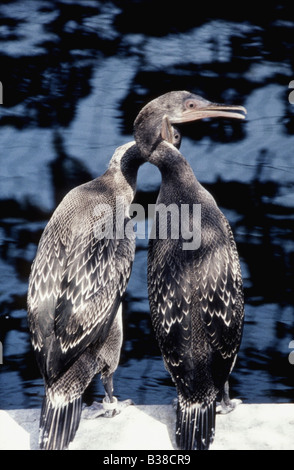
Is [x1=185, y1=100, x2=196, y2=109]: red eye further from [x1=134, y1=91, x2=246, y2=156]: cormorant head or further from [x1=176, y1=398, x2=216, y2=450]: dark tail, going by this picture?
[x1=176, y1=398, x2=216, y2=450]: dark tail

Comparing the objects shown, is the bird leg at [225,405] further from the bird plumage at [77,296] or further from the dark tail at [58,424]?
the dark tail at [58,424]

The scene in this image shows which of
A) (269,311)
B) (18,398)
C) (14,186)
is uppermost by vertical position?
(14,186)

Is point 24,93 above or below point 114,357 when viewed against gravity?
above

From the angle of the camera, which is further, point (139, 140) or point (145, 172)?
point (145, 172)

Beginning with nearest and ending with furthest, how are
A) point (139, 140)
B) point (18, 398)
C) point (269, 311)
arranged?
point (139, 140) → point (18, 398) → point (269, 311)

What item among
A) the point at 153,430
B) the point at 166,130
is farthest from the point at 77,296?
the point at 166,130

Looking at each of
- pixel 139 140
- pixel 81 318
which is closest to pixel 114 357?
pixel 81 318

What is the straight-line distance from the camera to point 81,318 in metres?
2.35

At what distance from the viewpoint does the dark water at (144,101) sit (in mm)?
3516

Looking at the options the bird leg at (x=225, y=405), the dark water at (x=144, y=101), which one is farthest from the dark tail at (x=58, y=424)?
the dark water at (x=144, y=101)

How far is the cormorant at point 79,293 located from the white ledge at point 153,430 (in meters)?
0.11

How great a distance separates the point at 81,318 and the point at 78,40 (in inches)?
69.9
